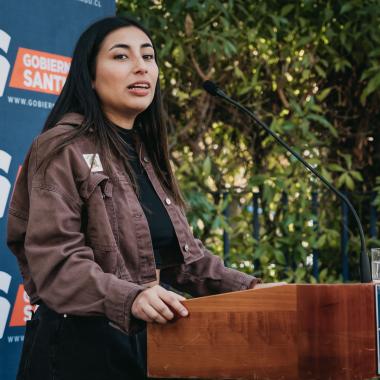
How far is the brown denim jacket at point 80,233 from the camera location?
167 centimetres

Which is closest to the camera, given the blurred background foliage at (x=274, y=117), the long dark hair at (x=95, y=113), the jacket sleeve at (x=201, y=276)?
the long dark hair at (x=95, y=113)

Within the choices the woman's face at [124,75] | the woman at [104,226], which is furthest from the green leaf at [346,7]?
the woman's face at [124,75]

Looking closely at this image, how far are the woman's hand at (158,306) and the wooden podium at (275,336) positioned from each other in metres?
0.02

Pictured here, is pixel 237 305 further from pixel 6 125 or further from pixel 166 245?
pixel 6 125

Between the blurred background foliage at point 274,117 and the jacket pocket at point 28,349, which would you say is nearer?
the jacket pocket at point 28,349

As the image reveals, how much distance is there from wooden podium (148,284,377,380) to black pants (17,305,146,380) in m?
0.33

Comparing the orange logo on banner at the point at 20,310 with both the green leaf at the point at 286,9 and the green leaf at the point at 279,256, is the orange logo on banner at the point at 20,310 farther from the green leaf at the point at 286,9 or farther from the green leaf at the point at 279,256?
the green leaf at the point at 286,9

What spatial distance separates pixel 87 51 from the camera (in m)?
2.05

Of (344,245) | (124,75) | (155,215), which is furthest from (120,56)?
(344,245)

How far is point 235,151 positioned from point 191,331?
3332 millimetres

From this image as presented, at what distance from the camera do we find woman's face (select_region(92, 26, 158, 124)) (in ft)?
6.56

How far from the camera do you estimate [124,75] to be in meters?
2.00

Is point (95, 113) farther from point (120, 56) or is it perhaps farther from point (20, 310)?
point (20, 310)

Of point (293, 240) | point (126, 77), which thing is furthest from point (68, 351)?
point (293, 240)
